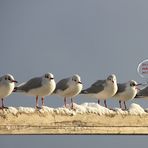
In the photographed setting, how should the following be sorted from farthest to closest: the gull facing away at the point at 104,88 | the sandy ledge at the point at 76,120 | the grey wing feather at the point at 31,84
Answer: the gull facing away at the point at 104,88
the grey wing feather at the point at 31,84
the sandy ledge at the point at 76,120

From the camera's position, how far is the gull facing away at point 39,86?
38.0 feet

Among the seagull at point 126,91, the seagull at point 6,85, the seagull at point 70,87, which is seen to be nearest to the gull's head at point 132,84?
the seagull at point 126,91

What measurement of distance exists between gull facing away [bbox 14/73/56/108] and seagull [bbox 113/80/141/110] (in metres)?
1.81

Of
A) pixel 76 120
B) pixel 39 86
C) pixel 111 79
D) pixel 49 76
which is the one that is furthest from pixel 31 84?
pixel 111 79

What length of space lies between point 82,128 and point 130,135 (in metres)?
1.04

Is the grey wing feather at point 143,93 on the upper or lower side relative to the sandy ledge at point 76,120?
upper

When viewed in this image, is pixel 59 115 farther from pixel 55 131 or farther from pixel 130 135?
pixel 130 135

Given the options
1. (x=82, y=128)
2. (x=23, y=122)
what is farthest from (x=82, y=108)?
(x=23, y=122)

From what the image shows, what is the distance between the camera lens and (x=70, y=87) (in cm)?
1209

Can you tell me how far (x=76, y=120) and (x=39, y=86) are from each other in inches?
43.2

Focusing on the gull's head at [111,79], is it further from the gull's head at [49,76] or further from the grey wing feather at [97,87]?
the gull's head at [49,76]

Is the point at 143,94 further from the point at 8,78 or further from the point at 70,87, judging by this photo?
the point at 8,78

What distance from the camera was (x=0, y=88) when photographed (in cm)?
1079

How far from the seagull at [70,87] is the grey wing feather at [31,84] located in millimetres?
557
